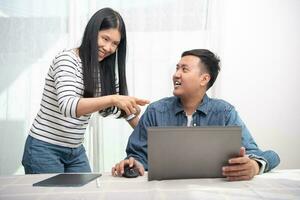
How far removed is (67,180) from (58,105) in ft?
1.34

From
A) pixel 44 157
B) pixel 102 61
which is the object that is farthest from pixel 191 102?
pixel 44 157

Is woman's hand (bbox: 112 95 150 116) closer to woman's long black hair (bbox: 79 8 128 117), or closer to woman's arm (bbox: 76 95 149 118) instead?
woman's arm (bbox: 76 95 149 118)

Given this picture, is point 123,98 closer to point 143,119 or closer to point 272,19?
point 143,119

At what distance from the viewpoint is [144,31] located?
2.27 m

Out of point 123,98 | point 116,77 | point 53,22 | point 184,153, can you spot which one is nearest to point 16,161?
point 53,22

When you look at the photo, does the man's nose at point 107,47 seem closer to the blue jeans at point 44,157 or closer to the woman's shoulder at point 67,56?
the woman's shoulder at point 67,56

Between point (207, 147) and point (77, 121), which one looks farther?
point (77, 121)

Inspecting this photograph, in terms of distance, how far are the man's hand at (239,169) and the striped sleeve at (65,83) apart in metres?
0.60

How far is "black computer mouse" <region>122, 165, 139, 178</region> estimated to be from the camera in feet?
3.54

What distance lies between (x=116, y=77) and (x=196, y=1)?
1094 mm

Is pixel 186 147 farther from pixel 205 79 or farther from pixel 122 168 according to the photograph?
pixel 205 79

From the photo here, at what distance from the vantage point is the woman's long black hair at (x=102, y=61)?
4.40 feet

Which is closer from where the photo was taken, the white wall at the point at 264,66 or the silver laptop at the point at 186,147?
the silver laptop at the point at 186,147

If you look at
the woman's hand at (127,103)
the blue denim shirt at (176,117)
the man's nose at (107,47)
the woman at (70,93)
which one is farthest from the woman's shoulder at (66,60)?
the blue denim shirt at (176,117)
